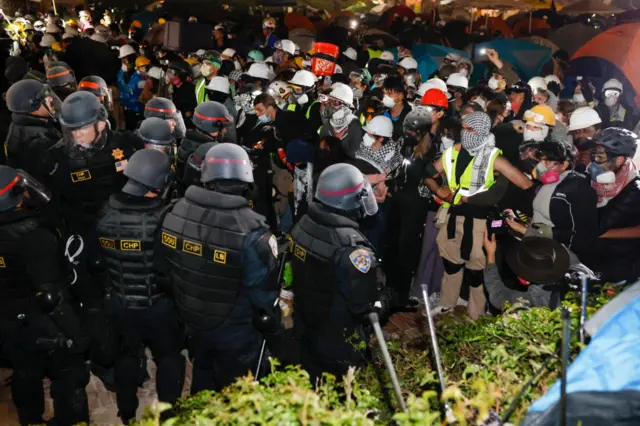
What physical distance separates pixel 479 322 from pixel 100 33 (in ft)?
53.5

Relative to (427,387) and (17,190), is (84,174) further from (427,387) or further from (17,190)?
(427,387)

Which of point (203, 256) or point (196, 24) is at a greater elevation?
point (196, 24)

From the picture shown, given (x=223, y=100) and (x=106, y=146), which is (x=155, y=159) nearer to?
(x=106, y=146)

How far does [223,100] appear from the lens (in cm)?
946

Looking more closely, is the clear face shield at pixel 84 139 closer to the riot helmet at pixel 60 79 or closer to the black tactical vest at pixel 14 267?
the black tactical vest at pixel 14 267

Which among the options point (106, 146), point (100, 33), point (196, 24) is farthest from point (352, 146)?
point (100, 33)

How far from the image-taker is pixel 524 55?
13.2 meters

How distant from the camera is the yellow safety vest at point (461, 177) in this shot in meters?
6.08

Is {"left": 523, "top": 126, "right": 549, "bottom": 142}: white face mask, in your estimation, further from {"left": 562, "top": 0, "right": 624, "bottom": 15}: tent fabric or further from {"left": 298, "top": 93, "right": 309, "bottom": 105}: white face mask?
{"left": 562, "top": 0, "right": 624, "bottom": 15}: tent fabric

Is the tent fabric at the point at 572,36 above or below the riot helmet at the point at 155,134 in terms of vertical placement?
above

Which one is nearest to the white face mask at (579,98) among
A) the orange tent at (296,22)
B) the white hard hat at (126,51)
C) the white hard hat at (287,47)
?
the white hard hat at (287,47)

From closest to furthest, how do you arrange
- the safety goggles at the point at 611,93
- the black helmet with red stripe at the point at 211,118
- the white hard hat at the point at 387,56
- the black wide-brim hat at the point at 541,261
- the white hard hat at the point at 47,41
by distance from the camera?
the black wide-brim hat at the point at 541,261 → the black helmet with red stripe at the point at 211,118 → the safety goggles at the point at 611,93 → the white hard hat at the point at 387,56 → the white hard hat at the point at 47,41

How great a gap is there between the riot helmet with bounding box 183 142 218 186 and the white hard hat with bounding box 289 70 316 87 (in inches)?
151

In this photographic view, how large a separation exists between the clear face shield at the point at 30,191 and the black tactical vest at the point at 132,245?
0.56 meters
